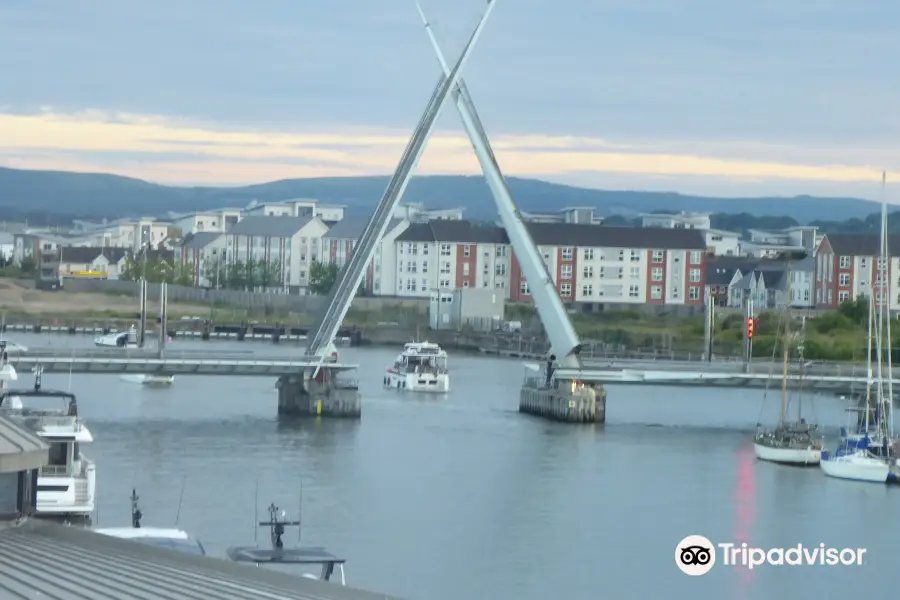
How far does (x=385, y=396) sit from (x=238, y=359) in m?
5.75

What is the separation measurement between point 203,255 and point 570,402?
47848 mm

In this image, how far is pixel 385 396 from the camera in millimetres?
33062

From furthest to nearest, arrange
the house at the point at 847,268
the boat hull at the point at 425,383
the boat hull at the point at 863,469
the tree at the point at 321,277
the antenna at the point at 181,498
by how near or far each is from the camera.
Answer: the tree at the point at 321,277 → the house at the point at 847,268 → the boat hull at the point at 425,383 → the boat hull at the point at 863,469 → the antenna at the point at 181,498

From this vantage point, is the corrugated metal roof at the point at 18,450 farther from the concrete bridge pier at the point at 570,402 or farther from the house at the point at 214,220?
the house at the point at 214,220

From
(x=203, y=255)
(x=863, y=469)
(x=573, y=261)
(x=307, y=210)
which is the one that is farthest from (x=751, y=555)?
(x=307, y=210)

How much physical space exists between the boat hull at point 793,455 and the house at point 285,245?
43.7 metres

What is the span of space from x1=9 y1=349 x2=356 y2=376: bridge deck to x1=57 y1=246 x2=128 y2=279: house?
49.9 meters

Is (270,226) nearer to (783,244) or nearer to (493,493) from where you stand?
(783,244)

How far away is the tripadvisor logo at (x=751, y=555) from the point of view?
52.4ft

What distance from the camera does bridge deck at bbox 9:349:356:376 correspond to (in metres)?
27.2

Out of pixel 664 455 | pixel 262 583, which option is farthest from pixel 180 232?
pixel 262 583

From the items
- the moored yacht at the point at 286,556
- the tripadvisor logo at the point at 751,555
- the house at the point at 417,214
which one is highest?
the house at the point at 417,214

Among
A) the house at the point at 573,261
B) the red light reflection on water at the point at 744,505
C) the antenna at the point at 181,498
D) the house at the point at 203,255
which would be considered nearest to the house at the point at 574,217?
the house at the point at 573,261

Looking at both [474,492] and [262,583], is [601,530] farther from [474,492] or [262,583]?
[262,583]
